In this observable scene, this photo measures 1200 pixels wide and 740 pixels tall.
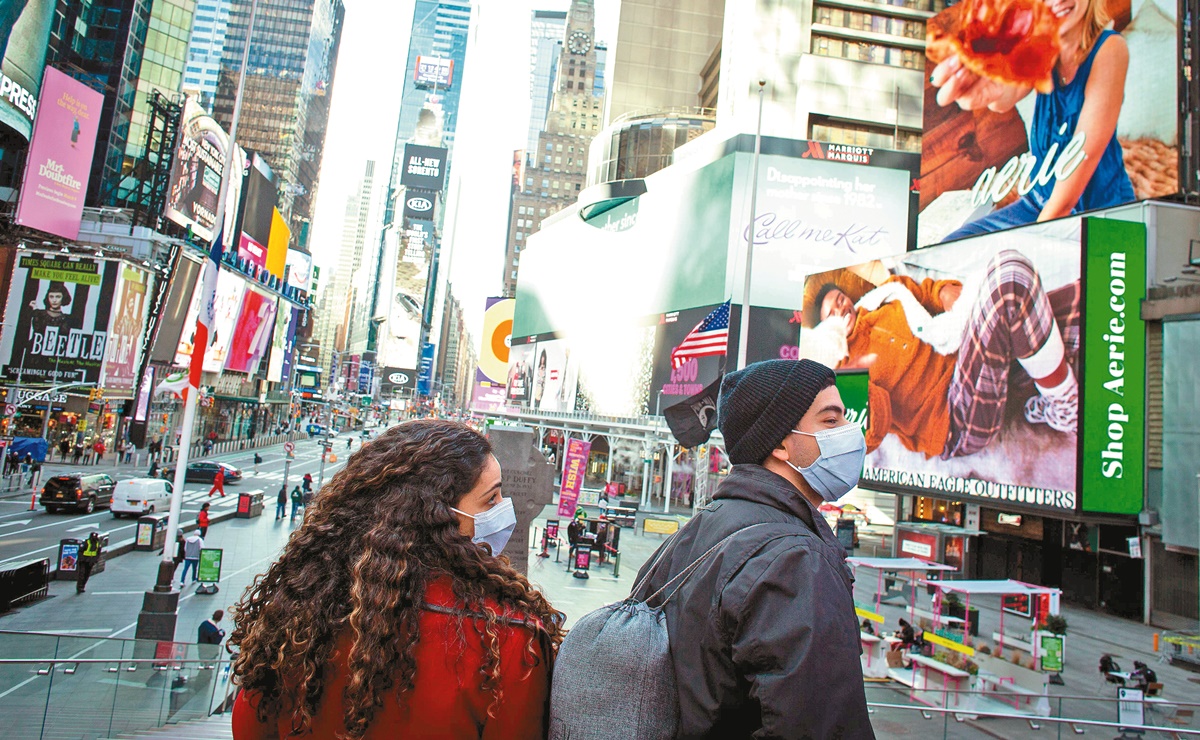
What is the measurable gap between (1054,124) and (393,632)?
123 feet

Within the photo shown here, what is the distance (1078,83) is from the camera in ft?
102

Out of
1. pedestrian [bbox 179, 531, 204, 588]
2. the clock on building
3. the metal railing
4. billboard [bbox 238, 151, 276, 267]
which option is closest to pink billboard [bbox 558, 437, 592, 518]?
pedestrian [bbox 179, 531, 204, 588]

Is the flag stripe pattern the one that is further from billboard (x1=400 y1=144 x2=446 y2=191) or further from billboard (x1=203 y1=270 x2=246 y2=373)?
billboard (x1=400 y1=144 x2=446 y2=191)

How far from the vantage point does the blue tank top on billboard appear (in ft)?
95.2

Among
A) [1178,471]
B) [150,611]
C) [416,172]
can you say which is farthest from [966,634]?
[416,172]

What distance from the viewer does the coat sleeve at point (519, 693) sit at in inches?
82.7

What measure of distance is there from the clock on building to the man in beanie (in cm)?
17162

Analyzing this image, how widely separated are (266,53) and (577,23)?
77335 millimetres

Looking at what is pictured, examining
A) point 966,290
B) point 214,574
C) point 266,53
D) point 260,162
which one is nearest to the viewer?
point 214,574

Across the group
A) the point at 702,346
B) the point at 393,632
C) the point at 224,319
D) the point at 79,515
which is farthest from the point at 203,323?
the point at 224,319

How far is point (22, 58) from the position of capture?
32688mm

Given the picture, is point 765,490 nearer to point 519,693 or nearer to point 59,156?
point 519,693

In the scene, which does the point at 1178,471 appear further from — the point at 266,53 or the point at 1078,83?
the point at 266,53

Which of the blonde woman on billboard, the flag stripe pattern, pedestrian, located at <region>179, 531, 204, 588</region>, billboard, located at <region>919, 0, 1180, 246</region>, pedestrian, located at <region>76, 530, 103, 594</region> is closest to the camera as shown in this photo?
the flag stripe pattern
